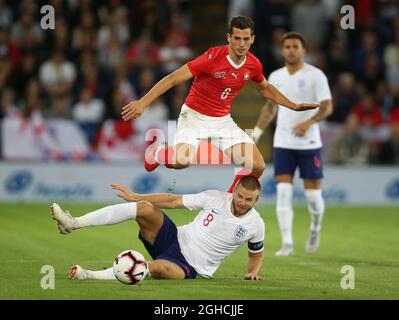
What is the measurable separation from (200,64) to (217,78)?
0.29 meters

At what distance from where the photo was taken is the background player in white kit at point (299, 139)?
1315 centimetres

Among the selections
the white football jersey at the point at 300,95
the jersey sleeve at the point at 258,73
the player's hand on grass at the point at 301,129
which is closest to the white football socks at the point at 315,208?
the white football jersey at the point at 300,95

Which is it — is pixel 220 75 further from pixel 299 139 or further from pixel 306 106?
pixel 299 139

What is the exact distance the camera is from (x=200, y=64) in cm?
1091

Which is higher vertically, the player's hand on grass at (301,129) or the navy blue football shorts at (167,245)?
the player's hand on grass at (301,129)

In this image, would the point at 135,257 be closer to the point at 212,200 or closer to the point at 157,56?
the point at 212,200

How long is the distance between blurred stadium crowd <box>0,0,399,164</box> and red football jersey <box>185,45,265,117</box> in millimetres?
8355

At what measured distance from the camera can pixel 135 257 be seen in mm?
9516

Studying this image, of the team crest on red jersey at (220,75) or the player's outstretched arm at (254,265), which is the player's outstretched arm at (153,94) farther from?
the player's outstretched arm at (254,265)

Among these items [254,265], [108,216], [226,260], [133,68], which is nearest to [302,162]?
[226,260]

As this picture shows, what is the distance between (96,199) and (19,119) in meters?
2.08

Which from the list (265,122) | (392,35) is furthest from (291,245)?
(392,35)

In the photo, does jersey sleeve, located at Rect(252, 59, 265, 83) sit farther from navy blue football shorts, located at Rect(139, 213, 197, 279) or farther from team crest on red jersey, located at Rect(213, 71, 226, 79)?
navy blue football shorts, located at Rect(139, 213, 197, 279)

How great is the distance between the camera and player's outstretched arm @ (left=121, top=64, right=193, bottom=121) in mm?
9914
